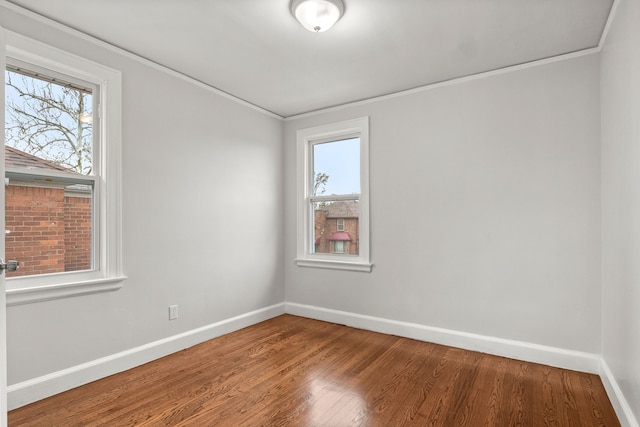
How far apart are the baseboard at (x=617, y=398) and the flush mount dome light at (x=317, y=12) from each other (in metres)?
2.80

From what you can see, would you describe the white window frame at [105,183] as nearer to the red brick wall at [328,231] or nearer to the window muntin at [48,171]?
the window muntin at [48,171]

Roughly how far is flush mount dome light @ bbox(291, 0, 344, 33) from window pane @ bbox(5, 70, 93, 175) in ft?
5.57

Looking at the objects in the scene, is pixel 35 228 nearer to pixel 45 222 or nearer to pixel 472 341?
pixel 45 222

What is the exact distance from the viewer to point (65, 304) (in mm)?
2320

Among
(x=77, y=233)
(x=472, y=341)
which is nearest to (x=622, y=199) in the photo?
(x=472, y=341)

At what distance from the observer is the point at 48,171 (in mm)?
2297

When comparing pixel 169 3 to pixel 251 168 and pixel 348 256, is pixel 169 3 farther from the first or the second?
pixel 348 256

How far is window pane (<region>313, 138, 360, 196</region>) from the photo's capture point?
3.83 meters

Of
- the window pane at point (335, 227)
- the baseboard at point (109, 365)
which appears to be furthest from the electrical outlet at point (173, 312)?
the window pane at point (335, 227)

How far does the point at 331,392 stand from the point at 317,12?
8.12 ft

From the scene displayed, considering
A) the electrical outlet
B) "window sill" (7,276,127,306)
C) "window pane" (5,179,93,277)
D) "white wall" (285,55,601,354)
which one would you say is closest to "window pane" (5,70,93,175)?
"window pane" (5,179,93,277)

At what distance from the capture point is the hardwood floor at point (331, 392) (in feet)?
6.55

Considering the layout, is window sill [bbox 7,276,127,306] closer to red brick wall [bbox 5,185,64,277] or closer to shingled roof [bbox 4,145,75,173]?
red brick wall [bbox 5,185,64,277]

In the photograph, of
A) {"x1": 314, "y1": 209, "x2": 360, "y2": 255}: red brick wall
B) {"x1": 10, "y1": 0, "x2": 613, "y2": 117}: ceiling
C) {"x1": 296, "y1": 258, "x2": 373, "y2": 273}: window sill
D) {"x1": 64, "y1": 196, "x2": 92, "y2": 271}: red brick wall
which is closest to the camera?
{"x1": 10, "y1": 0, "x2": 613, "y2": 117}: ceiling
